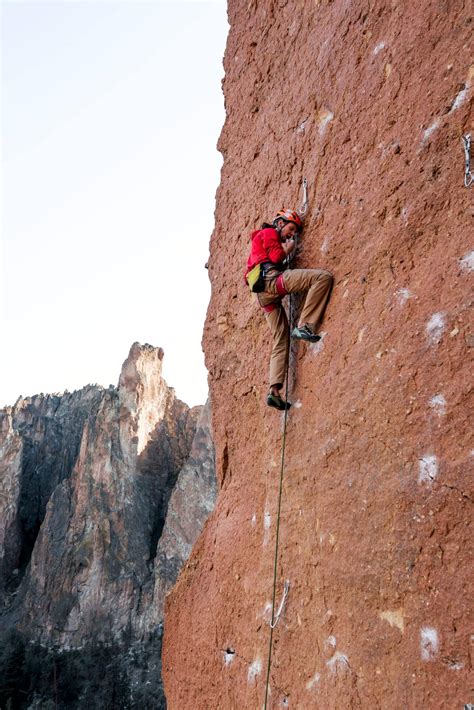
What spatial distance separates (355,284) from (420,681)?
2299mm

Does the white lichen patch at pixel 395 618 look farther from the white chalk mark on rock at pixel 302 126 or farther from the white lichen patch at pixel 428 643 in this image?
the white chalk mark on rock at pixel 302 126

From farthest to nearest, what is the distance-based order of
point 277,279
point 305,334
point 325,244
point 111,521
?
point 111,521 < point 277,279 < point 325,244 < point 305,334

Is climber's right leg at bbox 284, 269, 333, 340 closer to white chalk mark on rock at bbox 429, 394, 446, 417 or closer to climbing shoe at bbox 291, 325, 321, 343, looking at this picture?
climbing shoe at bbox 291, 325, 321, 343

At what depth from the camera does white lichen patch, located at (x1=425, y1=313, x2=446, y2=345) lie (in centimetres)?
293

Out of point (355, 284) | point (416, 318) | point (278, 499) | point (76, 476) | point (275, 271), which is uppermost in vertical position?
point (76, 476)

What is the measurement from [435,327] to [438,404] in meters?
0.43

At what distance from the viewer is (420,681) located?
8.60ft

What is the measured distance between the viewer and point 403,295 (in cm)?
323

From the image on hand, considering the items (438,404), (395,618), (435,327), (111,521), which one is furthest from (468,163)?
(111,521)

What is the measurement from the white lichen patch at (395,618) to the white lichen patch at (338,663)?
0.43m

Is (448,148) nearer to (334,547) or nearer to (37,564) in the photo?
(334,547)

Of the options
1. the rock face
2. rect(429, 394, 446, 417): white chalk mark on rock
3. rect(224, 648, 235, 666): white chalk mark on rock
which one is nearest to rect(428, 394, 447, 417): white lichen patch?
rect(429, 394, 446, 417): white chalk mark on rock

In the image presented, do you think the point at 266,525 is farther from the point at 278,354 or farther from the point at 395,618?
the point at 395,618

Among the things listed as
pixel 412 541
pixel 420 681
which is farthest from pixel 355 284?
pixel 420 681
